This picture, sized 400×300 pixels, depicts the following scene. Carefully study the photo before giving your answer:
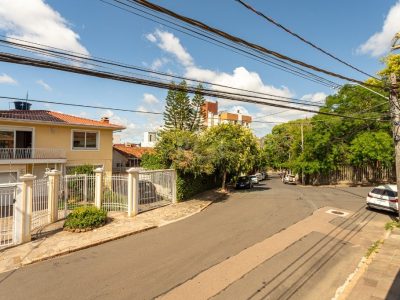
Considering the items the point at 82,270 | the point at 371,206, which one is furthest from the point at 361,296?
the point at 371,206

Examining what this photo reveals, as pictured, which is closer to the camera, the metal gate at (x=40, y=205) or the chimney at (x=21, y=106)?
the metal gate at (x=40, y=205)

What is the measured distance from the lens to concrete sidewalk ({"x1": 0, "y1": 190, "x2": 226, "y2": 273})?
8.16 m

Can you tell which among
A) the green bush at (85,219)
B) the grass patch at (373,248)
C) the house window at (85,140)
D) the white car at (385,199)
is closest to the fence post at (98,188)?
the green bush at (85,219)

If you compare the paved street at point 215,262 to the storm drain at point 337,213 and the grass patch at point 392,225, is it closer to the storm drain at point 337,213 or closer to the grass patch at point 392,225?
the grass patch at point 392,225

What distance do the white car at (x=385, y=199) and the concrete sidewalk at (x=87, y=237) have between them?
921 cm

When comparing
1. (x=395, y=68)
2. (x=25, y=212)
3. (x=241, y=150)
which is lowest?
(x=25, y=212)

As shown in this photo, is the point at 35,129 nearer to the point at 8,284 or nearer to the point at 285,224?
the point at 8,284

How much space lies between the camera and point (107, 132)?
76.0ft

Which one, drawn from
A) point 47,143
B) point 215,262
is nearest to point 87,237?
point 215,262

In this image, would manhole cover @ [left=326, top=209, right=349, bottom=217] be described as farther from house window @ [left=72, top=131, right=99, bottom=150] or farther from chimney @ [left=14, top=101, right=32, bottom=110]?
chimney @ [left=14, top=101, right=32, bottom=110]

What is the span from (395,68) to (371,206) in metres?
18.5

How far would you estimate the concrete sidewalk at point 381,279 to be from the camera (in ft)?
19.9

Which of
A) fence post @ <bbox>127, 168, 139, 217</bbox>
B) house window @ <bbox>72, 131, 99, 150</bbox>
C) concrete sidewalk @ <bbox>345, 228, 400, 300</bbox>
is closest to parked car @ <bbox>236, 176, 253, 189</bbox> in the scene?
house window @ <bbox>72, 131, 99, 150</bbox>

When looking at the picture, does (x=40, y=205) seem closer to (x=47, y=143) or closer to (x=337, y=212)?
(x=47, y=143)
